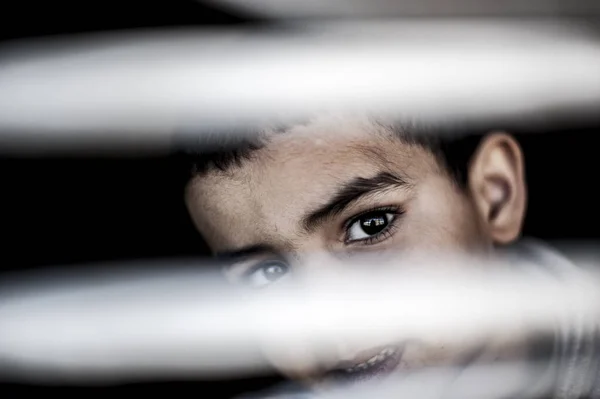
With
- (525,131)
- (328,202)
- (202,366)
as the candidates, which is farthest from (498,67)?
(202,366)

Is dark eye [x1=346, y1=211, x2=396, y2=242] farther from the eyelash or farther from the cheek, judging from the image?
the cheek

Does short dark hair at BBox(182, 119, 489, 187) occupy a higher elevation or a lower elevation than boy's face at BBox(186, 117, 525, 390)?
higher

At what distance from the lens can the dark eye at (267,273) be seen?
736 mm

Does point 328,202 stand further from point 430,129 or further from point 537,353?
point 537,353

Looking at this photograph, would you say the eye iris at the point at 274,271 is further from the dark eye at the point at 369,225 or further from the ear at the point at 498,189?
the ear at the point at 498,189

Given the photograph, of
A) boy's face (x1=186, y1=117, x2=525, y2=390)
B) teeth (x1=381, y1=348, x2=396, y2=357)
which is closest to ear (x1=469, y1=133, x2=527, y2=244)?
boy's face (x1=186, y1=117, x2=525, y2=390)

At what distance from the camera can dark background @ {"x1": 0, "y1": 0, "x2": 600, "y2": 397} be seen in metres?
0.73

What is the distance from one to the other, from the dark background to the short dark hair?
2cm

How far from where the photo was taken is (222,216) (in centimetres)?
73

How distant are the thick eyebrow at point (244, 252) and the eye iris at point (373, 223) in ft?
0.25

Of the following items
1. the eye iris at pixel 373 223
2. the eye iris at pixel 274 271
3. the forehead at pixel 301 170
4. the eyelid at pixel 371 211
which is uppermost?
the forehead at pixel 301 170

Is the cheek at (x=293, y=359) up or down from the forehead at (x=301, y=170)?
down

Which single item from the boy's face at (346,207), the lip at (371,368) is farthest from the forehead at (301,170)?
the lip at (371,368)

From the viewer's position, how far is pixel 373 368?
0.75 m
